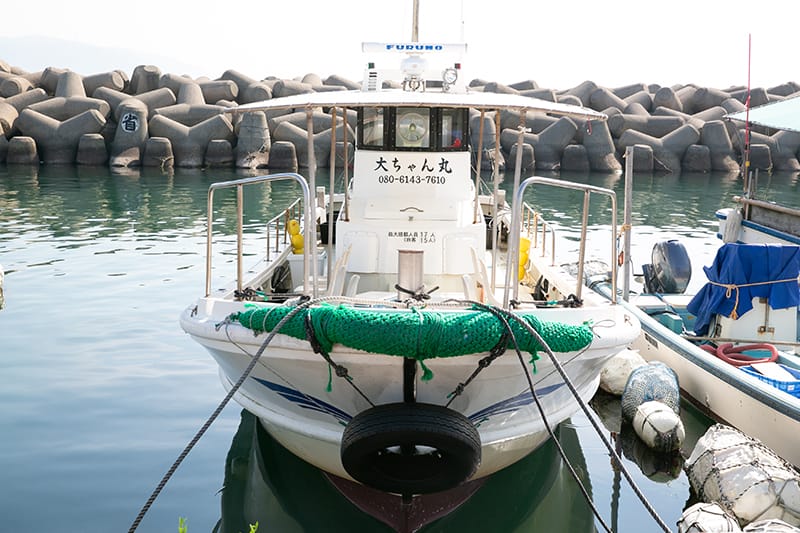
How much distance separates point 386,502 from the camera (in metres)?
6.11

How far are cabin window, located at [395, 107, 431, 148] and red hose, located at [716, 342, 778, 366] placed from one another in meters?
4.10

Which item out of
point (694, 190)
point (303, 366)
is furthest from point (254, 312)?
point (694, 190)

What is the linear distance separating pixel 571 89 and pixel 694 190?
546 inches

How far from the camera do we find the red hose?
852 centimetres

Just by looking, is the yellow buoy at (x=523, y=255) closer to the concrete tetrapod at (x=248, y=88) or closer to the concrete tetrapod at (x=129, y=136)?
the concrete tetrapod at (x=129, y=136)

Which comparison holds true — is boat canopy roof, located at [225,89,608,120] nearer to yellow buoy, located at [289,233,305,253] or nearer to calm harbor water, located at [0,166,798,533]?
yellow buoy, located at [289,233,305,253]

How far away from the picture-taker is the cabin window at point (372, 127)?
28.8 ft

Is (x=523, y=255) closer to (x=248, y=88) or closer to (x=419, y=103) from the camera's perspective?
(x=419, y=103)

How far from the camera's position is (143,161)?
34844mm

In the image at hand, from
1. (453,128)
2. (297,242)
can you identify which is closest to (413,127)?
(453,128)

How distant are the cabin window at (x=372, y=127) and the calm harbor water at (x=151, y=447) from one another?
136 inches

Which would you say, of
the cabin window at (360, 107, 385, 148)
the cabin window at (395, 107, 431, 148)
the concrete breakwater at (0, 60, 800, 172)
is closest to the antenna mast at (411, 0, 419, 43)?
the cabin window at (360, 107, 385, 148)

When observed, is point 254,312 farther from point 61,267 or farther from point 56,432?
point 61,267

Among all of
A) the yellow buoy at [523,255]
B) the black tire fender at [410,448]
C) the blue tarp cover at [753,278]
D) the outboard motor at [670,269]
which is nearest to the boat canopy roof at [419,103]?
the yellow buoy at [523,255]
